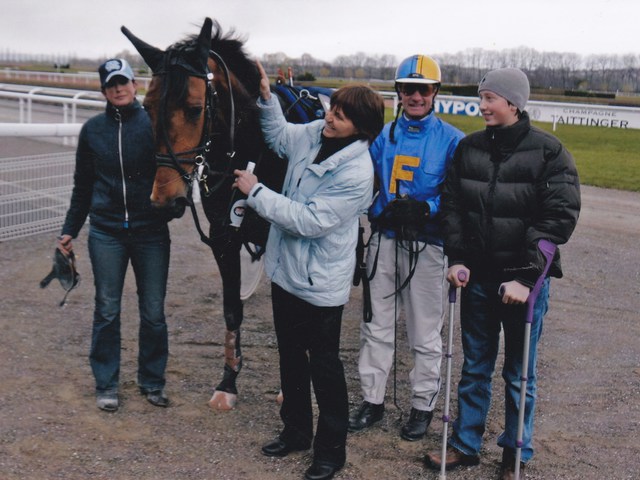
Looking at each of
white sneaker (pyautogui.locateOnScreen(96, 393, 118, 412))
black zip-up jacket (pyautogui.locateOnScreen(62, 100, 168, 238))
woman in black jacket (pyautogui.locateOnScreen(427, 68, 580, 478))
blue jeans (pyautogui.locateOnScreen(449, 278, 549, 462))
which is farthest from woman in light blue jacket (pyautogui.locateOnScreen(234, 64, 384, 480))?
white sneaker (pyautogui.locateOnScreen(96, 393, 118, 412))

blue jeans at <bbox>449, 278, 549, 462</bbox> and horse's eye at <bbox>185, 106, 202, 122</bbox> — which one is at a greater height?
horse's eye at <bbox>185, 106, 202, 122</bbox>

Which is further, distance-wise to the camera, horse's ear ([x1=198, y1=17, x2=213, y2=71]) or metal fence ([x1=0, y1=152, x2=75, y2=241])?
A: metal fence ([x1=0, y1=152, x2=75, y2=241])

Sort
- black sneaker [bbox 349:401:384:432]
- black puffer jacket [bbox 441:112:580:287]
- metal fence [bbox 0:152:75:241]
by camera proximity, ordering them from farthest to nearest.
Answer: metal fence [bbox 0:152:75:241] → black sneaker [bbox 349:401:384:432] → black puffer jacket [bbox 441:112:580:287]

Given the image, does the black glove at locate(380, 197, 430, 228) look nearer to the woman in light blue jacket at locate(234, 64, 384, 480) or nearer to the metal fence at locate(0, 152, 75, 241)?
the woman in light blue jacket at locate(234, 64, 384, 480)

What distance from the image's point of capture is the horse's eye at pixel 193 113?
3.30m

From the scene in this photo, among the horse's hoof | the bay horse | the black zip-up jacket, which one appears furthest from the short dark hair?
the horse's hoof

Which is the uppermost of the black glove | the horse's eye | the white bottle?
the horse's eye

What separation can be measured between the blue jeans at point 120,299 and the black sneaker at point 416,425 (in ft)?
5.05

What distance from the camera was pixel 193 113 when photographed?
332 centimetres

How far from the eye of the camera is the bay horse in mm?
3271

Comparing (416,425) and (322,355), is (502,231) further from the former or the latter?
A: (416,425)

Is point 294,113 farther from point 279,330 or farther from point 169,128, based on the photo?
point 279,330

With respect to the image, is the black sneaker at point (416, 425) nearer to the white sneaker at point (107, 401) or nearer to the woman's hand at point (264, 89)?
the white sneaker at point (107, 401)

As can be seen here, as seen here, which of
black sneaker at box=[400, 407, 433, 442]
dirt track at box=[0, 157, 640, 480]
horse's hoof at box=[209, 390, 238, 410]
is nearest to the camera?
dirt track at box=[0, 157, 640, 480]
